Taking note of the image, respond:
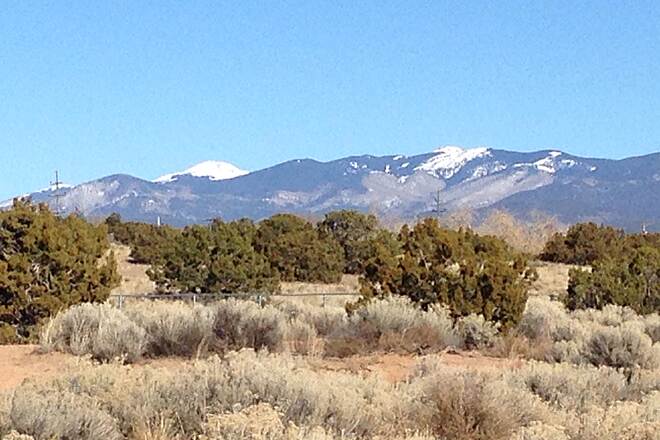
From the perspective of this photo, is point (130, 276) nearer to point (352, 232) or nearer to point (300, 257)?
point (300, 257)

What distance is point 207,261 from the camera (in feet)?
108

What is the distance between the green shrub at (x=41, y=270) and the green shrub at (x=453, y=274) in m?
5.39

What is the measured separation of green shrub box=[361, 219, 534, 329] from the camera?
19531mm

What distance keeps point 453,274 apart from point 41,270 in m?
7.84

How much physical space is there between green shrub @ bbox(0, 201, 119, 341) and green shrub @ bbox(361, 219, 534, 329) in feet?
17.7

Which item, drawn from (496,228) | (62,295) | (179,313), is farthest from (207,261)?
(496,228)

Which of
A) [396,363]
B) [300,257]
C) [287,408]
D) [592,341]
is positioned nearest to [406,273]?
→ [396,363]

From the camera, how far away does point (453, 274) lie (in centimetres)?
2000

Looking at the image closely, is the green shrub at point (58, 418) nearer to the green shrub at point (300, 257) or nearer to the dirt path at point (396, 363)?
the dirt path at point (396, 363)

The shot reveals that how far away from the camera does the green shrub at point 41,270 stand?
19281mm

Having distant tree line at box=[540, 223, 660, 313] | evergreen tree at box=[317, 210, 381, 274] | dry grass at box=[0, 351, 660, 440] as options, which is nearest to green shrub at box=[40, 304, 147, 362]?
dry grass at box=[0, 351, 660, 440]

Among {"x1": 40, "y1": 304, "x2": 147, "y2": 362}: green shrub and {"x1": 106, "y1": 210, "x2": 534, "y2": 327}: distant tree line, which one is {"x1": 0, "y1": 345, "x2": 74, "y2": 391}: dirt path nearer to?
{"x1": 40, "y1": 304, "x2": 147, "y2": 362}: green shrub

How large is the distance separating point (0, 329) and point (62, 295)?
1410 millimetres

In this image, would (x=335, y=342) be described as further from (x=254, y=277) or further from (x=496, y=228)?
(x=496, y=228)
